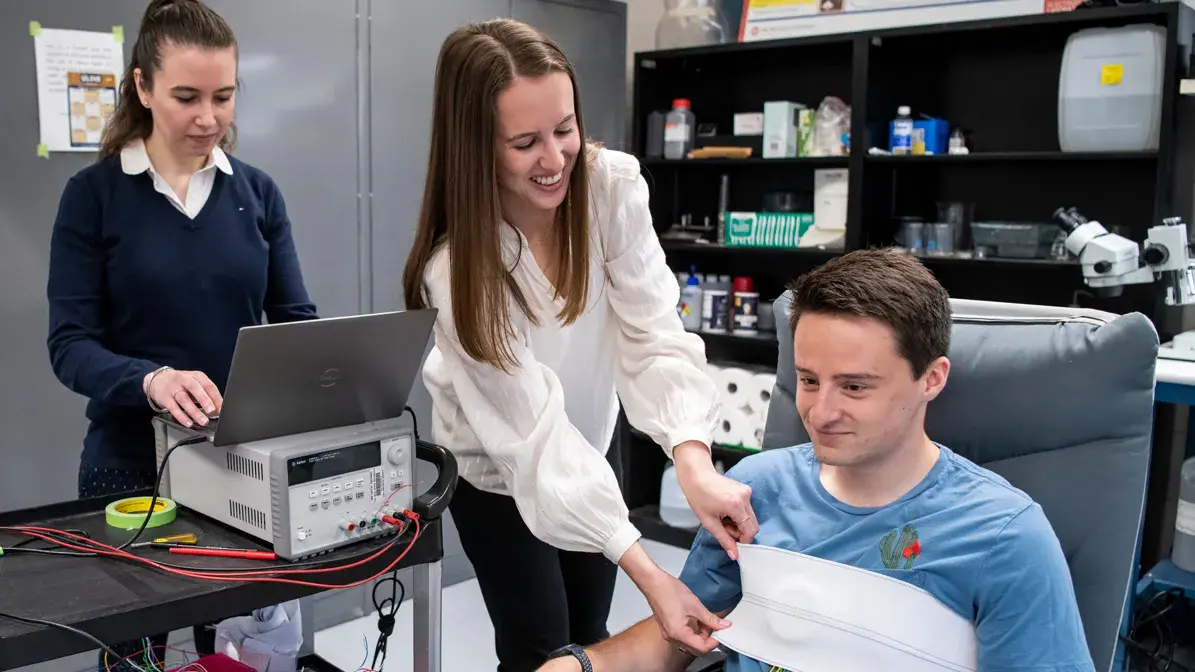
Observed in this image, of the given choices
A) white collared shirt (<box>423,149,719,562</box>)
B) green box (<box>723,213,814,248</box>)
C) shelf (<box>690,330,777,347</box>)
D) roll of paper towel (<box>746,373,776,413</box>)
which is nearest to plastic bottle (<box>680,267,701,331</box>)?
shelf (<box>690,330,777,347</box>)

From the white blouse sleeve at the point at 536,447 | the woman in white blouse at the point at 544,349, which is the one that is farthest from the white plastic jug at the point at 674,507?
the white blouse sleeve at the point at 536,447

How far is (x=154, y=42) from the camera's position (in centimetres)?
172

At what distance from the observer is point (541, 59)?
54.3 inches

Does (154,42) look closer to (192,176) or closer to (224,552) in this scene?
(192,176)

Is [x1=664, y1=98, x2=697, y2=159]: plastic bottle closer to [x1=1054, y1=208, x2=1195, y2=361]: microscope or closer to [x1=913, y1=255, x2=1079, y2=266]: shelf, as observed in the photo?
[x1=913, y1=255, x2=1079, y2=266]: shelf

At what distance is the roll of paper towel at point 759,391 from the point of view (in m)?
3.46

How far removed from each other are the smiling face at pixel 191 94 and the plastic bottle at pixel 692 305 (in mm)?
2154

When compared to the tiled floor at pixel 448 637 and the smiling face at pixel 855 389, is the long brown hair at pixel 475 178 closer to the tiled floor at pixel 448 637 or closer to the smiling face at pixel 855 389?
the smiling face at pixel 855 389

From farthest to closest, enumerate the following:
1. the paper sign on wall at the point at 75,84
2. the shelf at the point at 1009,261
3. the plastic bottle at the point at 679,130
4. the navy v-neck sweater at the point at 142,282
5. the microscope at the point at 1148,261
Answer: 1. the plastic bottle at the point at 679,130
2. the shelf at the point at 1009,261
3. the microscope at the point at 1148,261
4. the paper sign on wall at the point at 75,84
5. the navy v-neck sweater at the point at 142,282

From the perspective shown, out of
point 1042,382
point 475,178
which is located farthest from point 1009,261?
point 475,178

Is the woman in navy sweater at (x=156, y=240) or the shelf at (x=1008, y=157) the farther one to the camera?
the shelf at (x=1008, y=157)

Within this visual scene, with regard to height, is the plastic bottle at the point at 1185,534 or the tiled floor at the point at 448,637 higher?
the plastic bottle at the point at 1185,534

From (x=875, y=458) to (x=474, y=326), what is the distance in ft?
1.89

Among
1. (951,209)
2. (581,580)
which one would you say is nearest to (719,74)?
(951,209)
